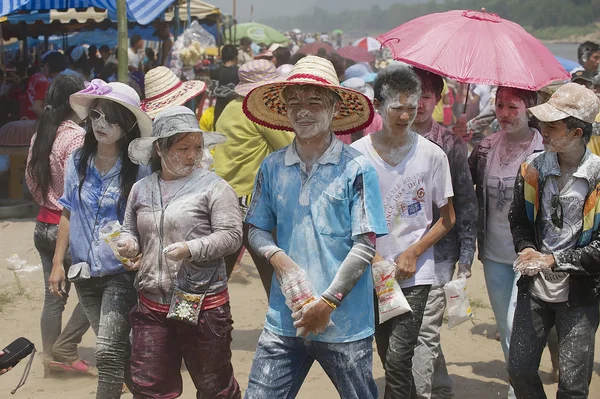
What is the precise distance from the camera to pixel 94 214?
446 cm

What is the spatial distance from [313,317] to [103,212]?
5.12 feet

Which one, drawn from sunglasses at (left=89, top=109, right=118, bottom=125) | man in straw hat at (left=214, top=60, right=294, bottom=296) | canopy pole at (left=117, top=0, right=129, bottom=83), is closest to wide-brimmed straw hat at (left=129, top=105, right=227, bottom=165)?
sunglasses at (left=89, top=109, right=118, bottom=125)

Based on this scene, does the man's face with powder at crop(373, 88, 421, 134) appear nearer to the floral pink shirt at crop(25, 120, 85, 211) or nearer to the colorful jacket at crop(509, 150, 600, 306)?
the colorful jacket at crop(509, 150, 600, 306)

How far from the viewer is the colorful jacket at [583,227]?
12.9ft

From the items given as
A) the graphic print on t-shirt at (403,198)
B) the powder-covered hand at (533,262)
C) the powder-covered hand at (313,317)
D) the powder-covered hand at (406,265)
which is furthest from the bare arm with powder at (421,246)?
the powder-covered hand at (313,317)

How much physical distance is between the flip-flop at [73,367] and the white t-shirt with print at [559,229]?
319 cm

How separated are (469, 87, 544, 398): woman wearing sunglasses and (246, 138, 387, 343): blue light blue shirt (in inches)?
60.9

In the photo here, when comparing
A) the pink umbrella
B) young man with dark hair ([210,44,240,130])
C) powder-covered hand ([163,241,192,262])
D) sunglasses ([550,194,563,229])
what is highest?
the pink umbrella

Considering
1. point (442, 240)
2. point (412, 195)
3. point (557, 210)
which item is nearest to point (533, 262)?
point (557, 210)

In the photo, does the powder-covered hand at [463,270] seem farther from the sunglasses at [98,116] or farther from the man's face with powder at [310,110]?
the sunglasses at [98,116]

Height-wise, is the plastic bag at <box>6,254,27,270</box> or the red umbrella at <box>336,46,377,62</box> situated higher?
the plastic bag at <box>6,254,27,270</box>

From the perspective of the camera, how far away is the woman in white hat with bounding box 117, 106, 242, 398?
397cm

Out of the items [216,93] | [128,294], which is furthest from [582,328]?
[216,93]

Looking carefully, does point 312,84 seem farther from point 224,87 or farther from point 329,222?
point 224,87
